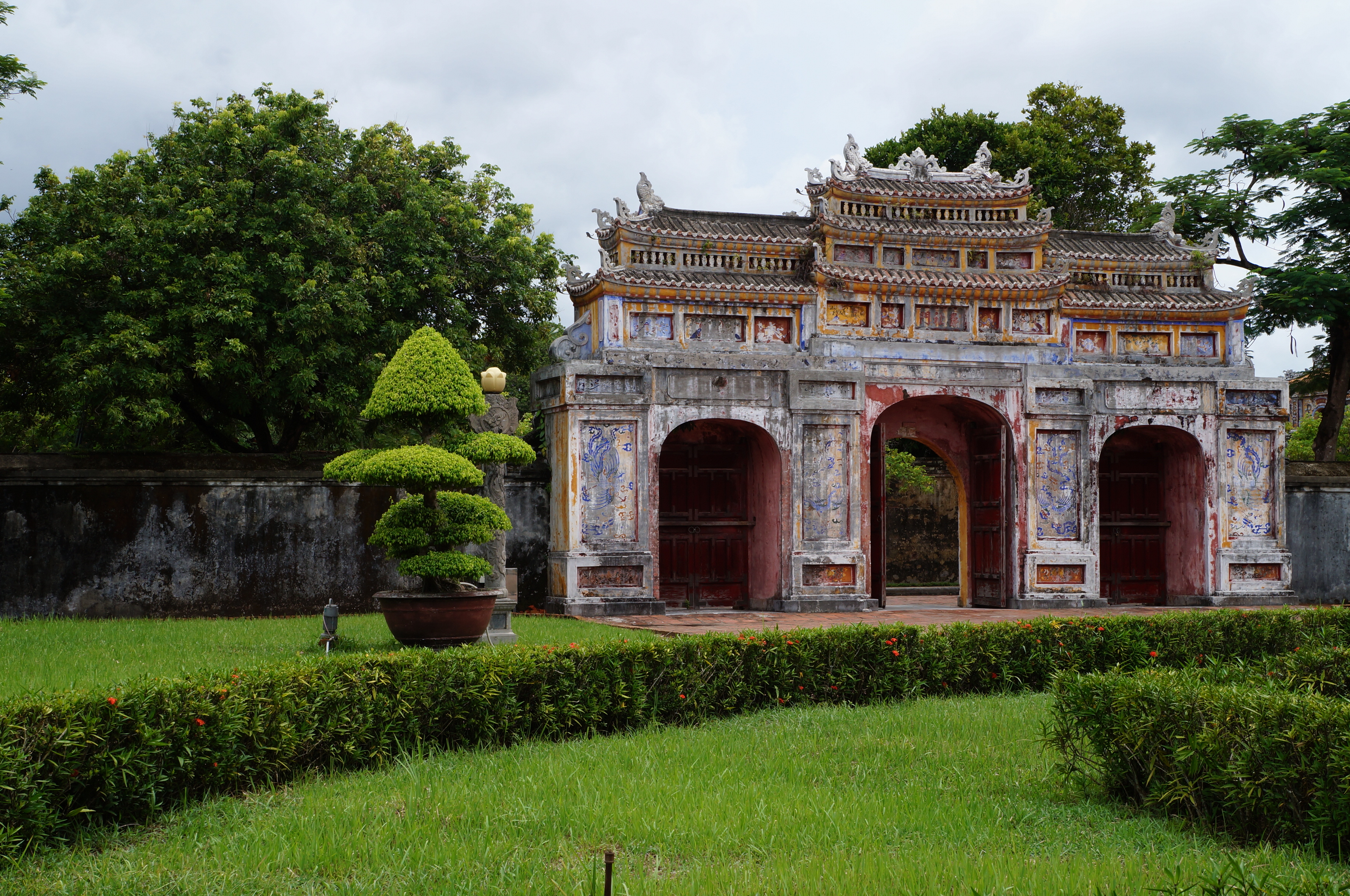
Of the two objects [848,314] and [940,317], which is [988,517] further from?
[848,314]

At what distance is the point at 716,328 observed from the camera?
632 inches

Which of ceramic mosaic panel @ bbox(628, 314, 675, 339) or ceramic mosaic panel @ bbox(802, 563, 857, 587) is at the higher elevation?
ceramic mosaic panel @ bbox(628, 314, 675, 339)

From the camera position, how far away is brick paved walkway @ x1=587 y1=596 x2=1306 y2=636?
13055mm

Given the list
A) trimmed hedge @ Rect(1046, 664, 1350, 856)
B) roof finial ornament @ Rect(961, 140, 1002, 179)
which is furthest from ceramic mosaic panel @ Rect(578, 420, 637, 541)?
trimmed hedge @ Rect(1046, 664, 1350, 856)

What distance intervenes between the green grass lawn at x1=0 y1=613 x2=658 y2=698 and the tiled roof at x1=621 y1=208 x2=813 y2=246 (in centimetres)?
607

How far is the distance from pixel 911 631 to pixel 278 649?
5.61 metres

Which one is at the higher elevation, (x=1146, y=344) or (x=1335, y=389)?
(x=1146, y=344)

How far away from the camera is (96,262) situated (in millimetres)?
13352

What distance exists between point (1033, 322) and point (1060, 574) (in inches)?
157

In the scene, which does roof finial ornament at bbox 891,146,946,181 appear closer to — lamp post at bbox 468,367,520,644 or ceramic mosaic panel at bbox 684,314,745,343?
ceramic mosaic panel at bbox 684,314,745,343

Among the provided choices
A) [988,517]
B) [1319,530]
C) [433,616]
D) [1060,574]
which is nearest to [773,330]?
[988,517]

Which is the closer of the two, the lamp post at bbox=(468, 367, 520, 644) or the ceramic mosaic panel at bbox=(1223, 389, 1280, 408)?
the lamp post at bbox=(468, 367, 520, 644)

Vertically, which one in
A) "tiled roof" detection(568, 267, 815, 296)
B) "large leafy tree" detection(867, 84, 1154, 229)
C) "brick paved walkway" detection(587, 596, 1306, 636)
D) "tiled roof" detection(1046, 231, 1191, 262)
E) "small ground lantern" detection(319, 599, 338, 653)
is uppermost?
"large leafy tree" detection(867, 84, 1154, 229)

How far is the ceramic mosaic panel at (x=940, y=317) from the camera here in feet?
54.9
